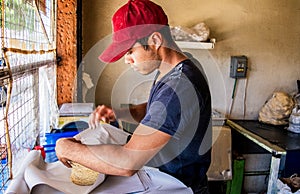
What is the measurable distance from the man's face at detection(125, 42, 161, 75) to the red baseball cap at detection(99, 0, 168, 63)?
2cm

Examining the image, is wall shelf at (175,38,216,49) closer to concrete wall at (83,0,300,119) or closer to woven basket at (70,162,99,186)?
concrete wall at (83,0,300,119)

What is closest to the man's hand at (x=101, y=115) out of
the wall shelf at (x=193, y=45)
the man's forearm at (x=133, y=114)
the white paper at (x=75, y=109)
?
the man's forearm at (x=133, y=114)

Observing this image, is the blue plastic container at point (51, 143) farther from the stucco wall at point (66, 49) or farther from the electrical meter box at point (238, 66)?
the electrical meter box at point (238, 66)

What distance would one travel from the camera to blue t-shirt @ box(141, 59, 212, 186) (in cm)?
76

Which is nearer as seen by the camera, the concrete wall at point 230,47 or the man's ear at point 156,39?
the man's ear at point 156,39

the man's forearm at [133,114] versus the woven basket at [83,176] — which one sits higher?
the man's forearm at [133,114]

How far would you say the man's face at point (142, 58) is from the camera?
886mm

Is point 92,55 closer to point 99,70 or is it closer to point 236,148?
point 99,70

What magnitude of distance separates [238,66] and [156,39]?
5.76 ft

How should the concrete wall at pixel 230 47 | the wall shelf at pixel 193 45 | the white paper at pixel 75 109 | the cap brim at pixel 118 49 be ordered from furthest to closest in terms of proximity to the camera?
the concrete wall at pixel 230 47
the wall shelf at pixel 193 45
the white paper at pixel 75 109
the cap brim at pixel 118 49

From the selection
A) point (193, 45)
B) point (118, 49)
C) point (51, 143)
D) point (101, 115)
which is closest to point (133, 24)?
point (118, 49)

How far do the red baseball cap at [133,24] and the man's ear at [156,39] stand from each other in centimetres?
1

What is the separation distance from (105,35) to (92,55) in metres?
0.19

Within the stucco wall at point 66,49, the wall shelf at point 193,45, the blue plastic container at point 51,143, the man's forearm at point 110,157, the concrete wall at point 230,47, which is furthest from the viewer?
the concrete wall at point 230,47
